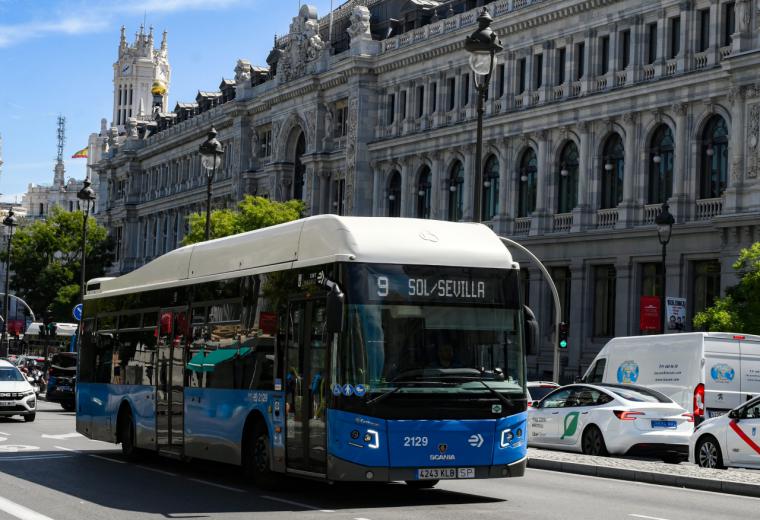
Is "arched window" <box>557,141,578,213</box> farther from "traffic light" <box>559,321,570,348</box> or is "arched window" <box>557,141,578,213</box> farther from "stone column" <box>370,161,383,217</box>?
"traffic light" <box>559,321,570,348</box>

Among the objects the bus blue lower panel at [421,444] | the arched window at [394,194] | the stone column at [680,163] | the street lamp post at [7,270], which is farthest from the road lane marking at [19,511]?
the street lamp post at [7,270]

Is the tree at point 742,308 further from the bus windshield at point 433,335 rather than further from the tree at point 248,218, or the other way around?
the tree at point 248,218

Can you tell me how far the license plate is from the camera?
15.4 meters

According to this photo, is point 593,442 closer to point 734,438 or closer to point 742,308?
point 734,438

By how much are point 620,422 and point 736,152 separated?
832 inches

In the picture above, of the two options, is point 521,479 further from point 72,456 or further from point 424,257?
point 72,456

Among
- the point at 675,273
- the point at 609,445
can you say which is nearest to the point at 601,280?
the point at 675,273

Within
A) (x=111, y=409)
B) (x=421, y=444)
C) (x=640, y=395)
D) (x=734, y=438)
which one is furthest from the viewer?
(x=640, y=395)

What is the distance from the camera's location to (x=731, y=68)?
146ft

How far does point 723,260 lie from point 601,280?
8.00 meters

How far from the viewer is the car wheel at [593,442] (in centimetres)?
2564

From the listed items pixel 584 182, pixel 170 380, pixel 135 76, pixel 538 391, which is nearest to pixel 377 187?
pixel 584 182

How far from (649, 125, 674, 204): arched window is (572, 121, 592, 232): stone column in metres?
3.06

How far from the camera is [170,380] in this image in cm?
2069
